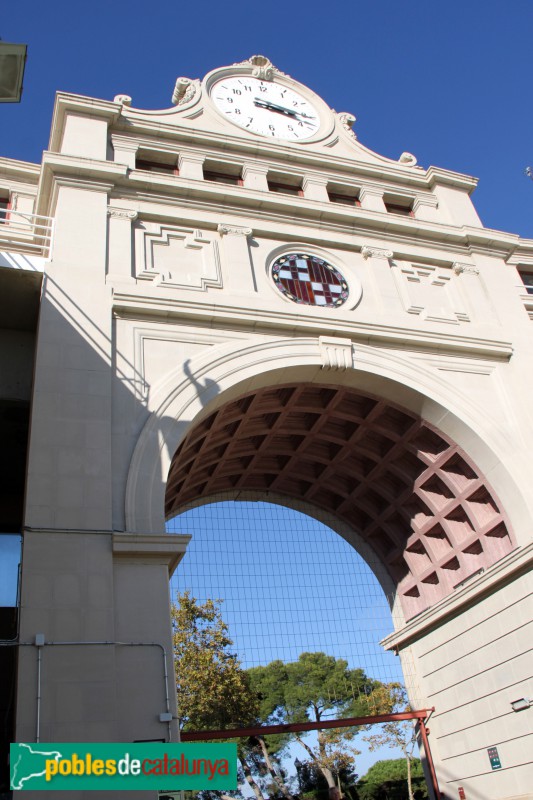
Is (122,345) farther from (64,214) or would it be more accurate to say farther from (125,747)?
(125,747)

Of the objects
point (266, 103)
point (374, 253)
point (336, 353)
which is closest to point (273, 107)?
point (266, 103)

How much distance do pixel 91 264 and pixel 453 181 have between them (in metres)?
13.7

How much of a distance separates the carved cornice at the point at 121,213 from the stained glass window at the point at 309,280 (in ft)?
13.1

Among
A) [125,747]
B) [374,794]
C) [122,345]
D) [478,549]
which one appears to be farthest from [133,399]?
[374,794]

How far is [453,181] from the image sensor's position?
2361 cm

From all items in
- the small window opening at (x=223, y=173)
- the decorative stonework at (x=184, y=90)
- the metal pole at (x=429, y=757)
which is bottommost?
the metal pole at (x=429, y=757)

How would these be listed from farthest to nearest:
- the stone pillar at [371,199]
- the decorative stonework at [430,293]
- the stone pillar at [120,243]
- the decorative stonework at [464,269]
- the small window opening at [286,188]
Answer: the stone pillar at [371,199] < the small window opening at [286,188] < the decorative stonework at [464,269] < the decorative stonework at [430,293] < the stone pillar at [120,243]

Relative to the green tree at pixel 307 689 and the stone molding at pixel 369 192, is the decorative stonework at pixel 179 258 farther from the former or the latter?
the green tree at pixel 307 689

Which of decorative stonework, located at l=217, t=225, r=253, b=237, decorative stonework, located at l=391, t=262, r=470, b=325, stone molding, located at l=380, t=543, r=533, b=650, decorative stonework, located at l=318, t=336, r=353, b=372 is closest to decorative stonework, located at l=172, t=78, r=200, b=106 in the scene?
decorative stonework, located at l=217, t=225, r=253, b=237

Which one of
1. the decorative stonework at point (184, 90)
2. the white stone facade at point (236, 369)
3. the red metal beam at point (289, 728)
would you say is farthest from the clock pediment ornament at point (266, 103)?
the red metal beam at point (289, 728)

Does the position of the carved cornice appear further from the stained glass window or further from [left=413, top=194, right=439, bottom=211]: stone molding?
[left=413, top=194, right=439, bottom=211]: stone molding

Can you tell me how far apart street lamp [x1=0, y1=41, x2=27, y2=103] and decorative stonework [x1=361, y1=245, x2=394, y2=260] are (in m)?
13.4

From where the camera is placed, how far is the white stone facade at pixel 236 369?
11977 millimetres

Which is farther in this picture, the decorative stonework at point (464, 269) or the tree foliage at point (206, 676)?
the tree foliage at point (206, 676)
